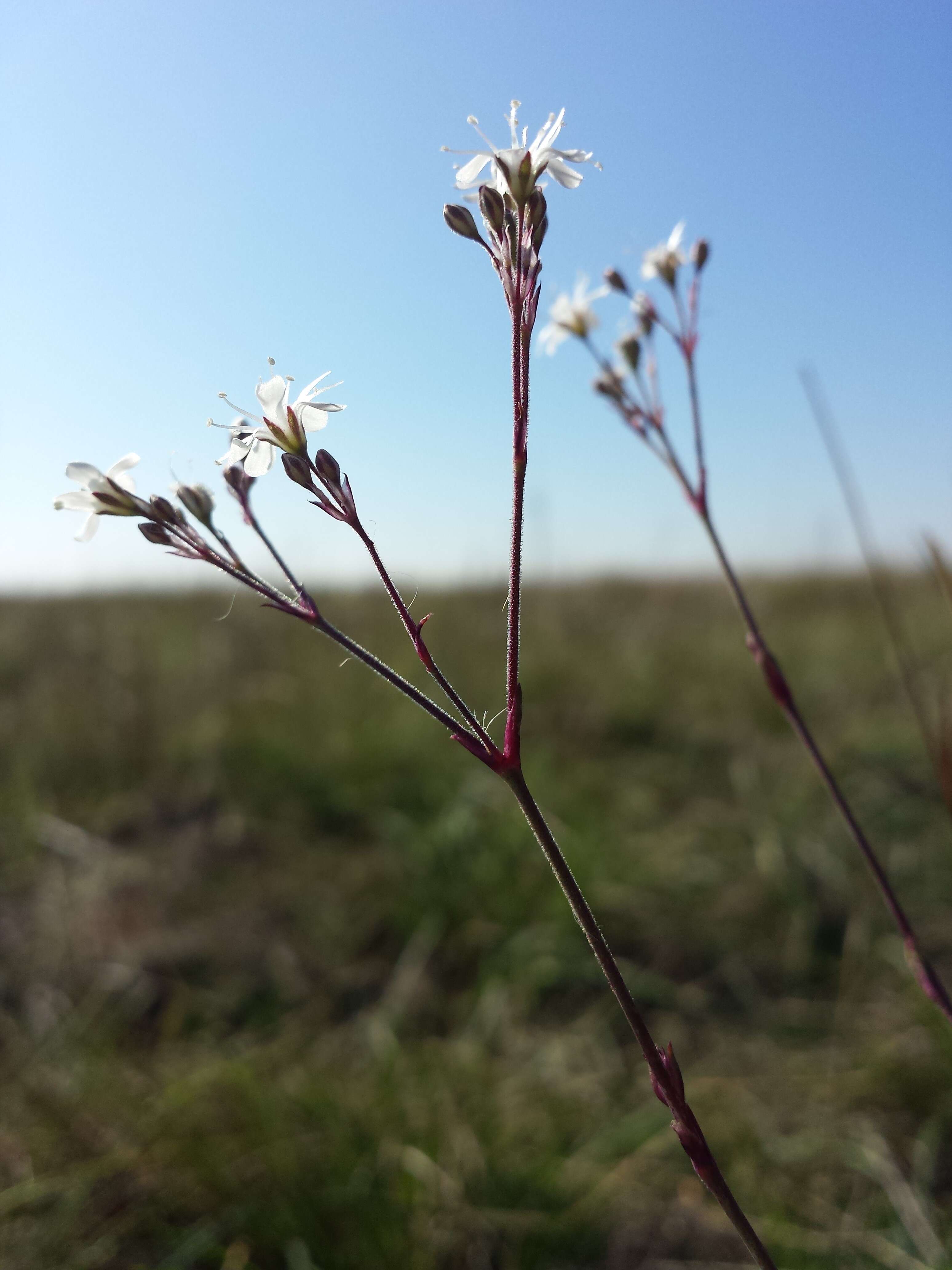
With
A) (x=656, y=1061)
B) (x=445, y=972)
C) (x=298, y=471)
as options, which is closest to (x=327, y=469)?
(x=298, y=471)

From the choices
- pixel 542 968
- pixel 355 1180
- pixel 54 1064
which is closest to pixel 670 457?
pixel 355 1180

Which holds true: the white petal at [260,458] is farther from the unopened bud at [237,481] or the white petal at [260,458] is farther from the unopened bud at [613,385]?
the unopened bud at [613,385]

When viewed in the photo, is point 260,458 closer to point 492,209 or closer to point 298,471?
point 298,471

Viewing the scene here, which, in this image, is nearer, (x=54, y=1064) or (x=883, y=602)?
(x=883, y=602)

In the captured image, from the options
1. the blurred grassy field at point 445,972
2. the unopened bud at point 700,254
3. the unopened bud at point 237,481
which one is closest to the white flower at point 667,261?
the unopened bud at point 700,254

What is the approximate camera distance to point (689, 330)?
113 centimetres

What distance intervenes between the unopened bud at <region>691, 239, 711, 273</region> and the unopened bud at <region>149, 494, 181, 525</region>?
80cm

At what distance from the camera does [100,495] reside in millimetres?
734

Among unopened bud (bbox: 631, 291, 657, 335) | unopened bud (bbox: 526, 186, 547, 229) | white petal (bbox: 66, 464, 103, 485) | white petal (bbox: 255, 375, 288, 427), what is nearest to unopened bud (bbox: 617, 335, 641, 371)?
unopened bud (bbox: 631, 291, 657, 335)

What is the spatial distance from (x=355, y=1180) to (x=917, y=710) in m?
1.17

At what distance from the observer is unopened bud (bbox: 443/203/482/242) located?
0.74 m

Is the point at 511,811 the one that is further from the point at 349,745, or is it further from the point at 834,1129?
the point at 834,1129

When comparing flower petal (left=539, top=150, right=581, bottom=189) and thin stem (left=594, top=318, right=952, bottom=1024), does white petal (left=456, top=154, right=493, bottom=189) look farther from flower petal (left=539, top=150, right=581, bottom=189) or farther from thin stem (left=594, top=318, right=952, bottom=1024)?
thin stem (left=594, top=318, right=952, bottom=1024)

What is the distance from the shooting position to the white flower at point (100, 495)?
72cm
